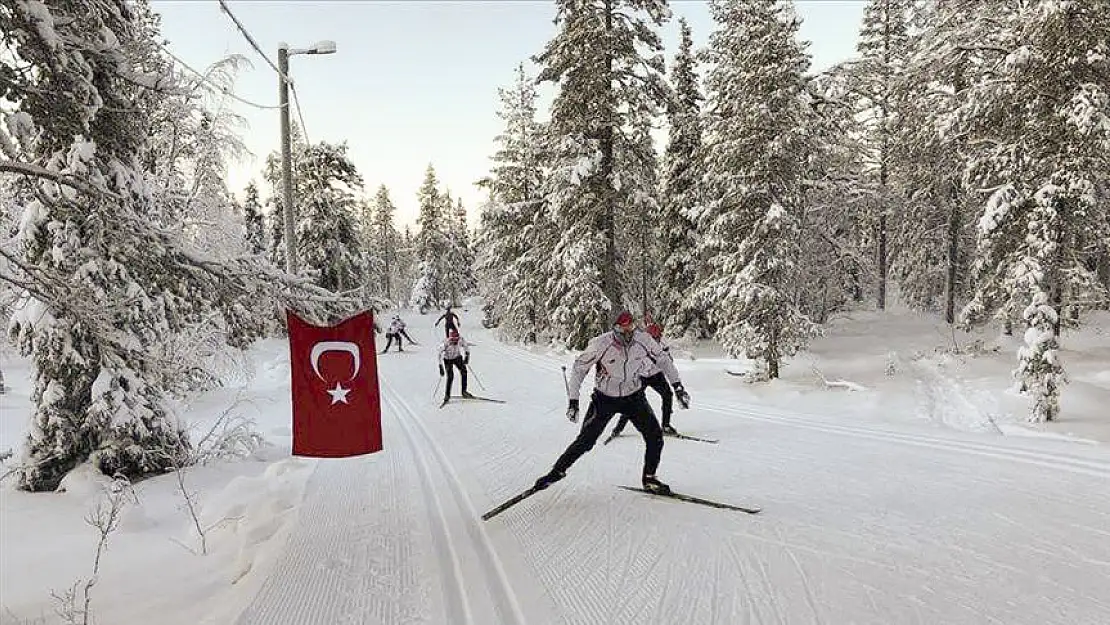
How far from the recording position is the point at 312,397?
21.7ft

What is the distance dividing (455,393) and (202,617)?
12.0 meters

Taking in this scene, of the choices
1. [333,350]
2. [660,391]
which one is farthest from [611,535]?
[660,391]

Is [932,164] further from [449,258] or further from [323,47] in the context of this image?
[449,258]

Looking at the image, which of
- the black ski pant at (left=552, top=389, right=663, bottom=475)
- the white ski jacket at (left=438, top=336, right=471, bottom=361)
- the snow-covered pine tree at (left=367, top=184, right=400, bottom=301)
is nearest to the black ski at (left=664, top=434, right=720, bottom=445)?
the black ski pant at (left=552, top=389, right=663, bottom=475)

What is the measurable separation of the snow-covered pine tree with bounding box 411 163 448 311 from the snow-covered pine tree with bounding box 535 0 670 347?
4404 cm

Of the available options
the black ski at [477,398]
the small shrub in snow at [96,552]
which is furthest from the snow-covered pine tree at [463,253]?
the small shrub in snow at [96,552]

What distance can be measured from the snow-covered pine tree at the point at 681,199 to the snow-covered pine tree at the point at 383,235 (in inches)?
2384

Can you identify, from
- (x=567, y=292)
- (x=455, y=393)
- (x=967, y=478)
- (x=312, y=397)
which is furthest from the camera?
(x=567, y=292)

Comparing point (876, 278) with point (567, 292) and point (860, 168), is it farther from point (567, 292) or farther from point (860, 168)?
point (567, 292)

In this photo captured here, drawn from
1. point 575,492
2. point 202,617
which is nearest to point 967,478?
point 575,492

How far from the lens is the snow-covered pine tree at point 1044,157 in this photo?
12312mm

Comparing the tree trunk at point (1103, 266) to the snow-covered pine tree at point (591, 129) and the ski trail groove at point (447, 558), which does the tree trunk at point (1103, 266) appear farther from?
the ski trail groove at point (447, 558)

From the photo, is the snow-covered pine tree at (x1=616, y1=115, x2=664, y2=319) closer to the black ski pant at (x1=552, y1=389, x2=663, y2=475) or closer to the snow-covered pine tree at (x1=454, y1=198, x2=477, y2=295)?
the black ski pant at (x1=552, y1=389, x2=663, y2=475)

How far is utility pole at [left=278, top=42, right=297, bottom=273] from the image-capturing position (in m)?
10.9
